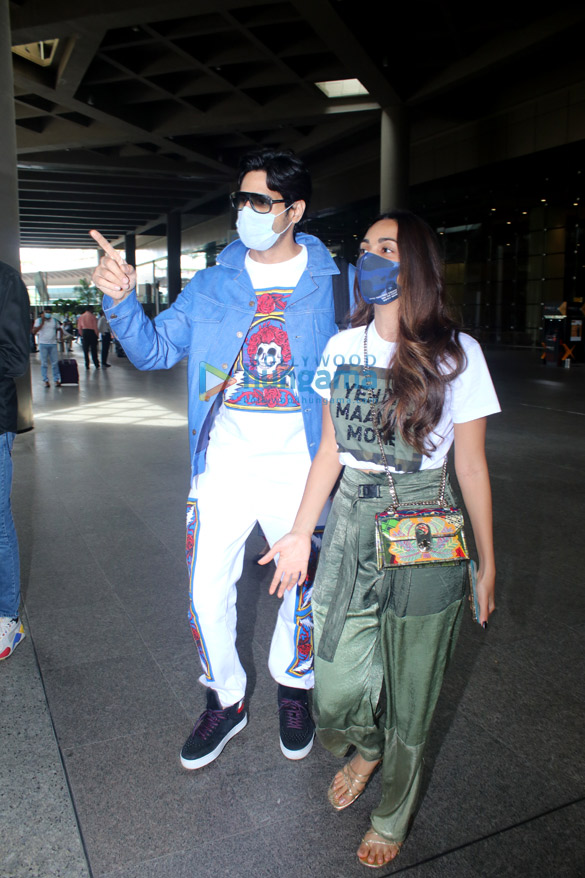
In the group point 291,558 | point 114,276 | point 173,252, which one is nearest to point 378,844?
point 291,558

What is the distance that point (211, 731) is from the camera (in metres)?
2.62

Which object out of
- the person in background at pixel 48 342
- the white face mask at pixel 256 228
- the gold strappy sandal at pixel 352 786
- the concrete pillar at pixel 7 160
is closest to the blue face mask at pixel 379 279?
the white face mask at pixel 256 228

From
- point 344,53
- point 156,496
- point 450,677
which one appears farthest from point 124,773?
point 344,53

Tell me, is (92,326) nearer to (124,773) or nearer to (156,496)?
(156,496)

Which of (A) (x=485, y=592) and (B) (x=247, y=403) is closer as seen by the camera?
(A) (x=485, y=592)

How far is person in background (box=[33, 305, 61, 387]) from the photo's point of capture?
15.4m

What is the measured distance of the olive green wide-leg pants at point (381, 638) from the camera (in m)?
2.00

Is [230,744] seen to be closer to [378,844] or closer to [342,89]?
[378,844]

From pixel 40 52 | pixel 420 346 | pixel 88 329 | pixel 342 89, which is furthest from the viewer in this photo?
pixel 342 89

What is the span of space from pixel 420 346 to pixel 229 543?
3.40ft

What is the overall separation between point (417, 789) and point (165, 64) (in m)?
20.9

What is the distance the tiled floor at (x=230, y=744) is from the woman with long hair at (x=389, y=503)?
1.10ft

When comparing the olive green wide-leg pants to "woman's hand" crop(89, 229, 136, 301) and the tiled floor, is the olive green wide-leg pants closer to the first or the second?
the tiled floor

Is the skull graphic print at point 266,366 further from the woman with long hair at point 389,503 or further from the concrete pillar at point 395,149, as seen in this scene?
the concrete pillar at point 395,149
